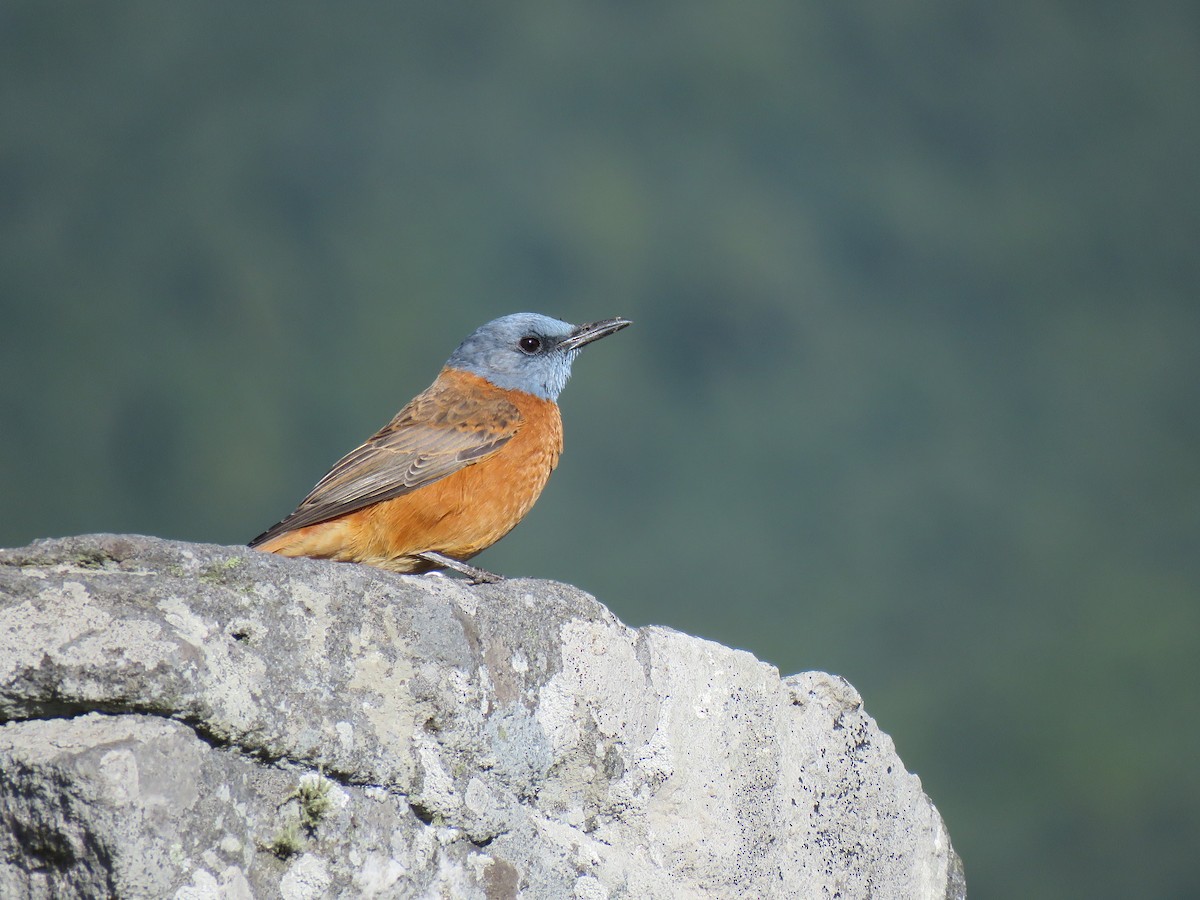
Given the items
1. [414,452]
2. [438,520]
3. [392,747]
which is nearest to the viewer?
A: [392,747]

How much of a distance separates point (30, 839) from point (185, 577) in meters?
0.56

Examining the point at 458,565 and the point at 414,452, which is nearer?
the point at 458,565

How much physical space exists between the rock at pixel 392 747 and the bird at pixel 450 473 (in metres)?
1.23

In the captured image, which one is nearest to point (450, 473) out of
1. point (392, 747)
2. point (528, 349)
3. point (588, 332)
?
point (528, 349)

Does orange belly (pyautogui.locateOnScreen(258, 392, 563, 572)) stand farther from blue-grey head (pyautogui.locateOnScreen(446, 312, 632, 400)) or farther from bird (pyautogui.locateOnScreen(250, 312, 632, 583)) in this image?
blue-grey head (pyautogui.locateOnScreen(446, 312, 632, 400))

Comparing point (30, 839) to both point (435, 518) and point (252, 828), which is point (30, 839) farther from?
point (435, 518)

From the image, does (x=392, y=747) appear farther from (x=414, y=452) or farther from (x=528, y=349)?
(x=528, y=349)

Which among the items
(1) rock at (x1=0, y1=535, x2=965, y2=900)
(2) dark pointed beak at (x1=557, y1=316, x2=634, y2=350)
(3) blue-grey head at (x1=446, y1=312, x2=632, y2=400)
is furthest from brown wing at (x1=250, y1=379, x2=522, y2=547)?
(1) rock at (x1=0, y1=535, x2=965, y2=900)

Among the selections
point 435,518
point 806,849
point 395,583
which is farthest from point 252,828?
point 435,518

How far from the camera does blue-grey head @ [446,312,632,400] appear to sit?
620 centimetres

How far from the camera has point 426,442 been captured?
5484mm

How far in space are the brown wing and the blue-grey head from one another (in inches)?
11.8

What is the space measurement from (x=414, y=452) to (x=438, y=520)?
408 mm

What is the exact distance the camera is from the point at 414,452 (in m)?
5.45
